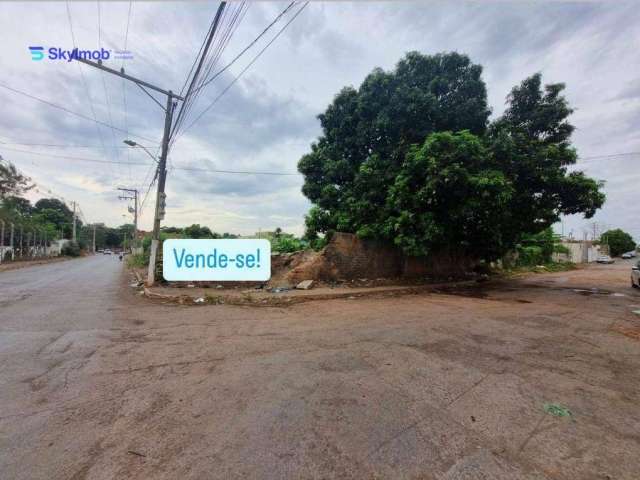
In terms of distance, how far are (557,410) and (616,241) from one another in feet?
263

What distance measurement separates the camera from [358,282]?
12.1 meters

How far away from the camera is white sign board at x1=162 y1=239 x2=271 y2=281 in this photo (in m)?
10.6

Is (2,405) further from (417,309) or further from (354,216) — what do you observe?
(354,216)

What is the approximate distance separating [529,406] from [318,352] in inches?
102

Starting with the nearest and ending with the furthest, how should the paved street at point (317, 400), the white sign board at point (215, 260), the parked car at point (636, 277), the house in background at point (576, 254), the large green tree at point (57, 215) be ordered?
the paved street at point (317, 400) → the white sign board at point (215, 260) → the parked car at point (636, 277) → the house in background at point (576, 254) → the large green tree at point (57, 215)

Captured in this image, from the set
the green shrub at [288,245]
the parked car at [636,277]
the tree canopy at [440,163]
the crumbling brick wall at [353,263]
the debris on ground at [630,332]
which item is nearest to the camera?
the debris on ground at [630,332]

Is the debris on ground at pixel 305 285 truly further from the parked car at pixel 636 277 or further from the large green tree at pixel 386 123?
the parked car at pixel 636 277

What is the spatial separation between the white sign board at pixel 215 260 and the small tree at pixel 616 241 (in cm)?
7432

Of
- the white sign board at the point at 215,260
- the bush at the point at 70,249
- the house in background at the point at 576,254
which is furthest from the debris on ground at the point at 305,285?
the bush at the point at 70,249

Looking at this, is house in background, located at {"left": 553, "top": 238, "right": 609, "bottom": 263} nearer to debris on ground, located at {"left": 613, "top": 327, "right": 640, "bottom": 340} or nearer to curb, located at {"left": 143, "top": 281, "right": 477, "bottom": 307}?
debris on ground, located at {"left": 613, "top": 327, "right": 640, "bottom": 340}

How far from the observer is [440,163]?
9.57 meters

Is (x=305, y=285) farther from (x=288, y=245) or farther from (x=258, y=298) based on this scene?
(x=288, y=245)

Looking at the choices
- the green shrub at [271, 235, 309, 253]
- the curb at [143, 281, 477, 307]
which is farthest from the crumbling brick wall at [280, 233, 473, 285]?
the curb at [143, 281, 477, 307]

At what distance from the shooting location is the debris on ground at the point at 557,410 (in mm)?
2775
